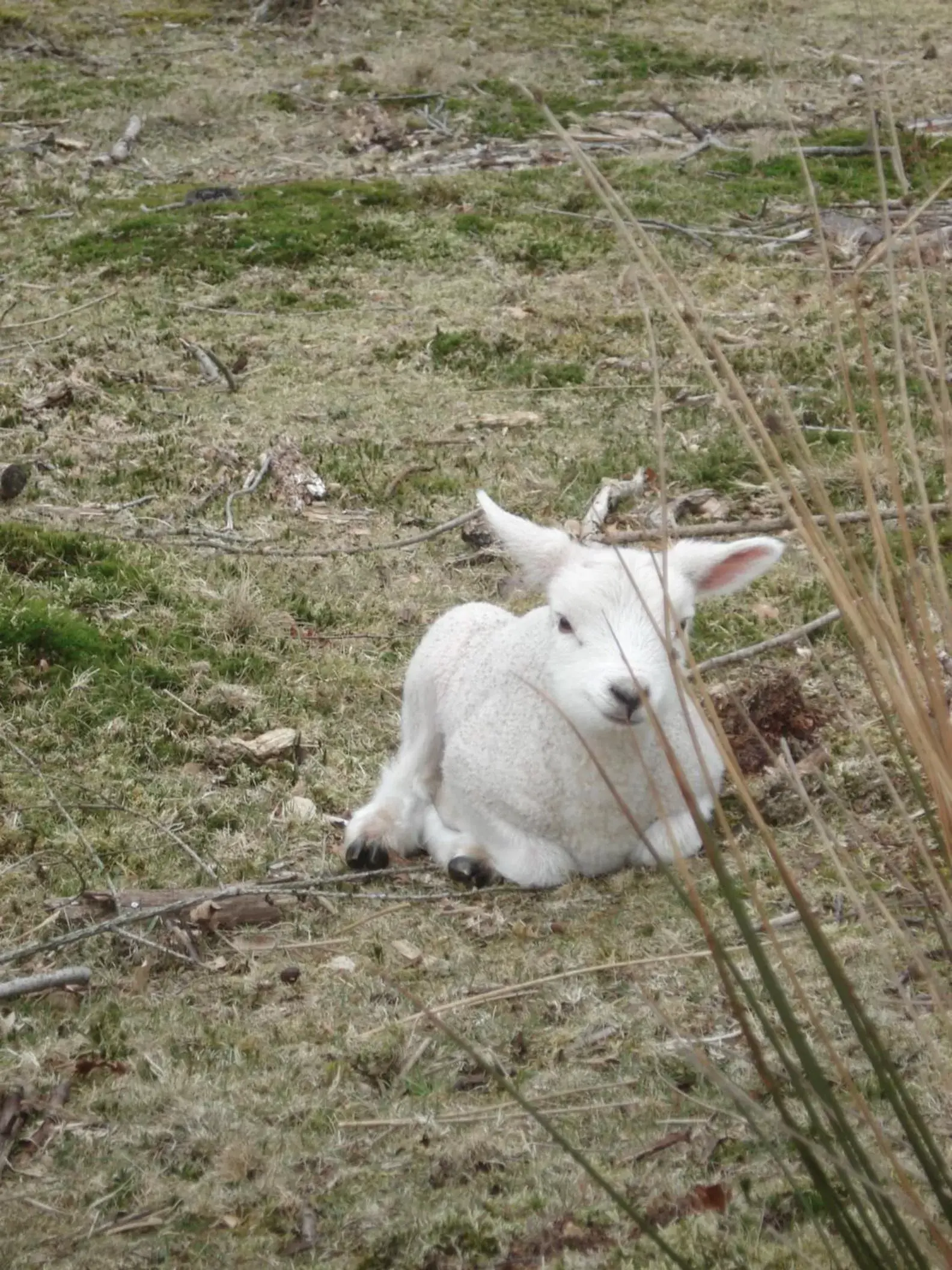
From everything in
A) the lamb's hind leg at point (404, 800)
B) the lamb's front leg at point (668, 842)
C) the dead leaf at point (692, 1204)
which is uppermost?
the dead leaf at point (692, 1204)

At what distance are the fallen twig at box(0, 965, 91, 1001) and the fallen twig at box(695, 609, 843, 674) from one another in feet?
8.64

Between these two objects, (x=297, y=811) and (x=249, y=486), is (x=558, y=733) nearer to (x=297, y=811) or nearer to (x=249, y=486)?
(x=297, y=811)

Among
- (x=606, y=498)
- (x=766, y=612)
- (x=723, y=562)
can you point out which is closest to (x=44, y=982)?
(x=723, y=562)

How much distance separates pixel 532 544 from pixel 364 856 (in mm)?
1222

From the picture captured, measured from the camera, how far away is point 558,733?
17.3 ft

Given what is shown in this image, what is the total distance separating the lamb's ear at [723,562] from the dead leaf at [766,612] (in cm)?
191

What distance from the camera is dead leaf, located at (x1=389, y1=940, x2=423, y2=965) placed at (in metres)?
4.66

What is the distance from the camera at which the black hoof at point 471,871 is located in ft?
17.1

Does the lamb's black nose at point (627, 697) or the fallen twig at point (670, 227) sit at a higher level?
the lamb's black nose at point (627, 697)

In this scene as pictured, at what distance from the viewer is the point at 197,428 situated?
31.2 feet

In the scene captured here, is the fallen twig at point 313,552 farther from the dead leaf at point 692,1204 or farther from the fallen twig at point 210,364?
the dead leaf at point 692,1204

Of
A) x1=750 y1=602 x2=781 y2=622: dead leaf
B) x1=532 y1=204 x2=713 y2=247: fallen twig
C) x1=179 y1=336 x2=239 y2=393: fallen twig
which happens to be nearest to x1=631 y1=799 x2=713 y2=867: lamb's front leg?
x1=750 y1=602 x2=781 y2=622: dead leaf

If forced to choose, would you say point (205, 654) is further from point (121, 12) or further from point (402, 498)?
point (121, 12)

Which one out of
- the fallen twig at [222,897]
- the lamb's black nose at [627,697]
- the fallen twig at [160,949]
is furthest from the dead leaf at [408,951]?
the lamb's black nose at [627,697]
